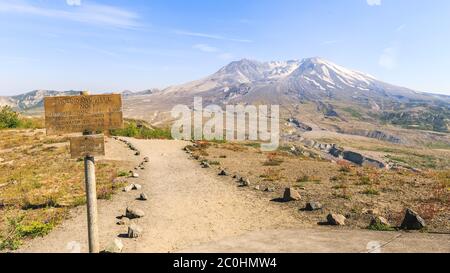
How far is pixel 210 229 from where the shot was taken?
1156cm

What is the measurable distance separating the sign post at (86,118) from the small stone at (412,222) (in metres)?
8.72

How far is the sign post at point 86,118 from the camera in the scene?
8766 millimetres

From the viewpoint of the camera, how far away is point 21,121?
6400 centimetres

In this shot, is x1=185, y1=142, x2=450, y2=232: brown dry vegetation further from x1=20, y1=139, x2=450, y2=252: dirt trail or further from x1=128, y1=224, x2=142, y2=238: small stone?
x1=128, y1=224, x2=142, y2=238: small stone

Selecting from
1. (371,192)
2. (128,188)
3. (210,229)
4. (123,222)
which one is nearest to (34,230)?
A: (123,222)

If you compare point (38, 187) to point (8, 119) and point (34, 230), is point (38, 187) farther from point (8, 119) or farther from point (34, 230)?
point (8, 119)

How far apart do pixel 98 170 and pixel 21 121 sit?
4800cm

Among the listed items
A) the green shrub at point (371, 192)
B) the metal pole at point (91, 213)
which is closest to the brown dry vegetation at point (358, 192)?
the green shrub at point (371, 192)

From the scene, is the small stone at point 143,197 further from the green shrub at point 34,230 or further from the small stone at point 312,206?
the small stone at point 312,206

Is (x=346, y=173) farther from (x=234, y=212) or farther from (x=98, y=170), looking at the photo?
(x=98, y=170)

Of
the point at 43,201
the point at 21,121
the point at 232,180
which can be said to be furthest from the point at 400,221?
the point at 21,121

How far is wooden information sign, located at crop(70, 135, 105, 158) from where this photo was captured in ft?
29.5

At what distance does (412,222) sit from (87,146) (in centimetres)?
945
